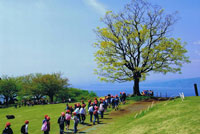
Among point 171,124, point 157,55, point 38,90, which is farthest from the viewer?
point 38,90

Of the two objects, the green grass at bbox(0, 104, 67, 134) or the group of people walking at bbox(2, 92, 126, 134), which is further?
the green grass at bbox(0, 104, 67, 134)

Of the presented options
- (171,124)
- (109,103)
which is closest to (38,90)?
(109,103)

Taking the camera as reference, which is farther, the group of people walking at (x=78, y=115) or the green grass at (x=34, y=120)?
the green grass at (x=34, y=120)

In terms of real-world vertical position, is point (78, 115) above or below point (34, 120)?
above

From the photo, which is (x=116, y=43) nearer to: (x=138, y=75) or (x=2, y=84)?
(x=138, y=75)

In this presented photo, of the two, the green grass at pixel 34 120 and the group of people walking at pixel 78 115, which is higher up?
the group of people walking at pixel 78 115

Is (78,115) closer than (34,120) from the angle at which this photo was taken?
Yes

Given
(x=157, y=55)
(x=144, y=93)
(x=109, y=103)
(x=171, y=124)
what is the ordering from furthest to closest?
(x=144, y=93)
(x=157, y=55)
(x=109, y=103)
(x=171, y=124)

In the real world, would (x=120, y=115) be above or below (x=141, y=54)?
below

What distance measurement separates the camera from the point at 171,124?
14.8 meters

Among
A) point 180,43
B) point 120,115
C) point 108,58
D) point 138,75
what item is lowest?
point 120,115

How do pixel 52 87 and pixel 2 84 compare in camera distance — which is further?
pixel 2 84

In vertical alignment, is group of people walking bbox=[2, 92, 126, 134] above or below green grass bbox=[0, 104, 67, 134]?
above

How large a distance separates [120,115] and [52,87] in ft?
146
